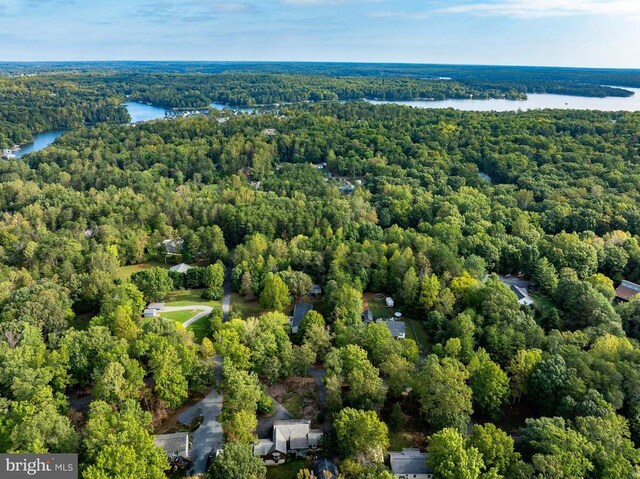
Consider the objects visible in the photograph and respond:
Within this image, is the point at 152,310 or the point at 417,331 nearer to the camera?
the point at 417,331

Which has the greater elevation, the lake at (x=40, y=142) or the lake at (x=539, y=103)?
the lake at (x=539, y=103)

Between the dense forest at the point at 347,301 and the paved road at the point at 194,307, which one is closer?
the dense forest at the point at 347,301

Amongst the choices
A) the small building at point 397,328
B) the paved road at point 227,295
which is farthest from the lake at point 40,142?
the small building at point 397,328

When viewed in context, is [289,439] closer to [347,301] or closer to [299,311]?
[347,301]

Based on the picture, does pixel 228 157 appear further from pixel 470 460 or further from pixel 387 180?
pixel 470 460

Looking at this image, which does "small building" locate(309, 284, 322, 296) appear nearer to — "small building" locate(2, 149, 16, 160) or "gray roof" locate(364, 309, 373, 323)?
"gray roof" locate(364, 309, 373, 323)

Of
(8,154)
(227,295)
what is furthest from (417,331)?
(8,154)

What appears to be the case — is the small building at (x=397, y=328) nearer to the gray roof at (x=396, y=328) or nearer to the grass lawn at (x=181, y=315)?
the gray roof at (x=396, y=328)
